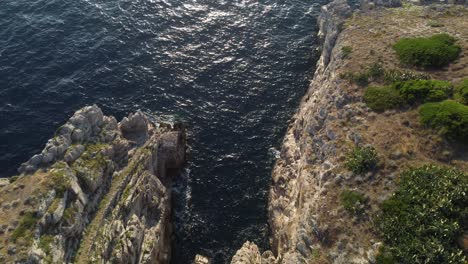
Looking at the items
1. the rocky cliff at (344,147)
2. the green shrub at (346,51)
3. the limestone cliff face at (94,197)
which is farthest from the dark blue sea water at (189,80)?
the green shrub at (346,51)

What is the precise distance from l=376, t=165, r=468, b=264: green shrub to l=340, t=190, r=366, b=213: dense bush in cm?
201

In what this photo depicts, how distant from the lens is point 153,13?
86.1 m

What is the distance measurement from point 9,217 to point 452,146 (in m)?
44.8

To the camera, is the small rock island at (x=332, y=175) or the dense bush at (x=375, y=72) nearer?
the small rock island at (x=332, y=175)

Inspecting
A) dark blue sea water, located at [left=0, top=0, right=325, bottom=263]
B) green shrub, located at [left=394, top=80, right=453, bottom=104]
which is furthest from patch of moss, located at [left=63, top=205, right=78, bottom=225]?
green shrub, located at [left=394, top=80, right=453, bottom=104]

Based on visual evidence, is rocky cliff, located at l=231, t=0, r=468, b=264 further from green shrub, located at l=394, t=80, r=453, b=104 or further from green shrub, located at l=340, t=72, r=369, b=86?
green shrub, located at l=394, t=80, r=453, b=104

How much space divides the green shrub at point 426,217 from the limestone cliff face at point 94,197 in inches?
1040

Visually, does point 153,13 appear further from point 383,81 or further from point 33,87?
point 383,81

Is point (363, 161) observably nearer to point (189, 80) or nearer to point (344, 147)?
point (344, 147)

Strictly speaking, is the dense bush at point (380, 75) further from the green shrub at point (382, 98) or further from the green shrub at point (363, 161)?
the green shrub at point (363, 161)

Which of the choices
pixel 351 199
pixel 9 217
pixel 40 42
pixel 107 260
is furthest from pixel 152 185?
pixel 40 42

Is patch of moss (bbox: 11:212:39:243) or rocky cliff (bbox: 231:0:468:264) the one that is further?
rocky cliff (bbox: 231:0:468:264)

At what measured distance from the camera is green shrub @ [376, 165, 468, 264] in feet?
A: 112

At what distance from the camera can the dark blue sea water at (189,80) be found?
190 feet
